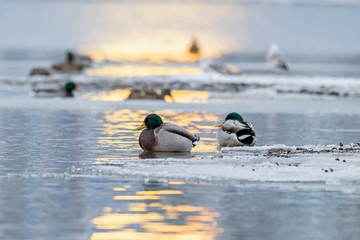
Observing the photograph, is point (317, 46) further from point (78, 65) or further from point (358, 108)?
point (358, 108)

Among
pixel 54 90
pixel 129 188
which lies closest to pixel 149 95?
pixel 54 90

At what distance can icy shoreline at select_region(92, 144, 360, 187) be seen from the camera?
432 inches

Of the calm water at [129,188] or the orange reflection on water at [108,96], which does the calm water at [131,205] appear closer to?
the calm water at [129,188]

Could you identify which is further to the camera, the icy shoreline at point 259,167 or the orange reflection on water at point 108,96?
the orange reflection on water at point 108,96

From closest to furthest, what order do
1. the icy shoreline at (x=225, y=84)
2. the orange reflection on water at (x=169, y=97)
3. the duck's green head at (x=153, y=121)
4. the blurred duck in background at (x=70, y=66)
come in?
the duck's green head at (x=153, y=121) < the orange reflection on water at (x=169, y=97) < the icy shoreline at (x=225, y=84) < the blurred duck in background at (x=70, y=66)

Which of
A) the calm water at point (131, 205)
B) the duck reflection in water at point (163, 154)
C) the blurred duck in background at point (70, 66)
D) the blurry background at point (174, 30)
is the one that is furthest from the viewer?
the blurry background at point (174, 30)

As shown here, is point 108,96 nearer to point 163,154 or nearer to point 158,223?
point 163,154

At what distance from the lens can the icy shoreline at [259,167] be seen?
36.0 feet

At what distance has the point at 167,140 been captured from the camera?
45.8 ft

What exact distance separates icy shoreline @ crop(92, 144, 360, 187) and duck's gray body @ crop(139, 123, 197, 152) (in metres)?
0.72

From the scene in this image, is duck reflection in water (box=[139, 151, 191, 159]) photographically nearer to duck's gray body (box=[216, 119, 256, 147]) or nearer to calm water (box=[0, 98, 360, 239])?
calm water (box=[0, 98, 360, 239])

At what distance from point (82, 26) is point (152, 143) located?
108 metres

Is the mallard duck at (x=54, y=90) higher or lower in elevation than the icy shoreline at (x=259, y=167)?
higher

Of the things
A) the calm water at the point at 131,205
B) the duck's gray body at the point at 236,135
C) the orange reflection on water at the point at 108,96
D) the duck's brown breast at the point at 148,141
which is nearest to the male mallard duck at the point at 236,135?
the duck's gray body at the point at 236,135
